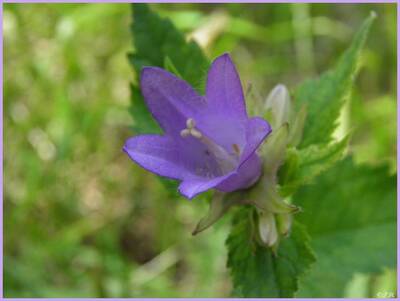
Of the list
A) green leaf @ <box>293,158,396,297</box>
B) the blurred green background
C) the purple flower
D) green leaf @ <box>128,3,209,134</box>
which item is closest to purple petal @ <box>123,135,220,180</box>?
the purple flower

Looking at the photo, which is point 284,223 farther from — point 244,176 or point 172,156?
point 172,156

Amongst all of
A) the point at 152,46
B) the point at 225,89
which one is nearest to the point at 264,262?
the point at 225,89

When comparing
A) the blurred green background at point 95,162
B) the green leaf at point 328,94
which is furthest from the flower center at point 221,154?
the blurred green background at point 95,162

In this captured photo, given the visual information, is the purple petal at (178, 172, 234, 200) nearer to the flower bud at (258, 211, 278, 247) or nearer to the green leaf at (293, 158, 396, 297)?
the flower bud at (258, 211, 278, 247)

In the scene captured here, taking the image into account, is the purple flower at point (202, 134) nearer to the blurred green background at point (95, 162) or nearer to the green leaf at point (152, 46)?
the green leaf at point (152, 46)

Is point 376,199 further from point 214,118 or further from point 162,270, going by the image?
point 162,270

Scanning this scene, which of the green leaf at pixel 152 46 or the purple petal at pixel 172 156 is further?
the green leaf at pixel 152 46
